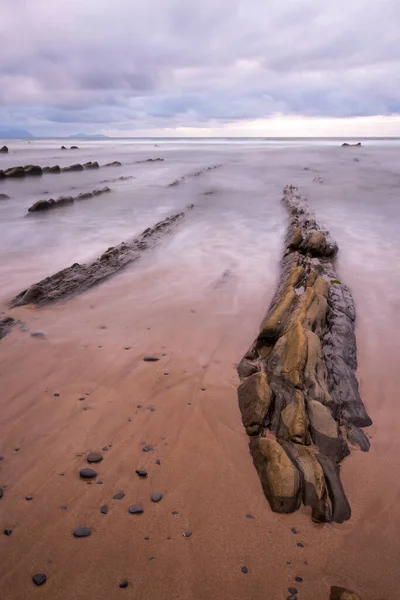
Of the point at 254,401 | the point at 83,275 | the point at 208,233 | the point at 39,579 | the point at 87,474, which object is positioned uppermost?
the point at 208,233

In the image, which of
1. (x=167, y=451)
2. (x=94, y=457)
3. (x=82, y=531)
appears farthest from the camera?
(x=167, y=451)

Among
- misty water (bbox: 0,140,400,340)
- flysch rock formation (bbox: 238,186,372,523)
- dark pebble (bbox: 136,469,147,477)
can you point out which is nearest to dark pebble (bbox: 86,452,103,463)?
dark pebble (bbox: 136,469,147,477)

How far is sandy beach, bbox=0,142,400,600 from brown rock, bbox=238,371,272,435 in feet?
0.36

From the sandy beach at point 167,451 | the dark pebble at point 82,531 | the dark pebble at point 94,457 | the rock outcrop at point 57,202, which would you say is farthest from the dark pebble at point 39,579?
the rock outcrop at point 57,202

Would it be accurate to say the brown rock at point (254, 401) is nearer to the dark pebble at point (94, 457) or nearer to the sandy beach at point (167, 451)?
the sandy beach at point (167, 451)

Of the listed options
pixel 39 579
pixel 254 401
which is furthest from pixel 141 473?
pixel 254 401

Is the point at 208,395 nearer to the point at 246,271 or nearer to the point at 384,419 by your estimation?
the point at 384,419

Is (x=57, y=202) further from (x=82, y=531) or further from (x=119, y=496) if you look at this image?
(x=82, y=531)

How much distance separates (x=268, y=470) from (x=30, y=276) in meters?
6.56

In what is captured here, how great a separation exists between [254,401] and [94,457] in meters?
1.57

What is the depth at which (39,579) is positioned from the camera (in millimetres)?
2643

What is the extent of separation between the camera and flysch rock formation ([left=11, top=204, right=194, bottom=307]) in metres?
6.97

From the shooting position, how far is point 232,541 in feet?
9.66

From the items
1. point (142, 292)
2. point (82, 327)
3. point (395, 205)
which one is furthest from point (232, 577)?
point (395, 205)
